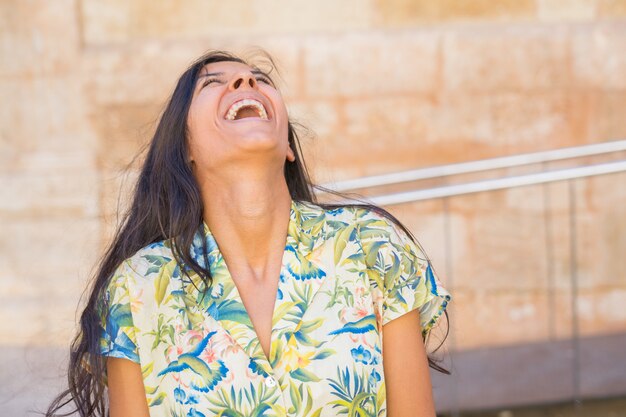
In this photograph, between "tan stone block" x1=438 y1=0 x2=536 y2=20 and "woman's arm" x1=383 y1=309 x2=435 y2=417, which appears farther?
"tan stone block" x1=438 y1=0 x2=536 y2=20

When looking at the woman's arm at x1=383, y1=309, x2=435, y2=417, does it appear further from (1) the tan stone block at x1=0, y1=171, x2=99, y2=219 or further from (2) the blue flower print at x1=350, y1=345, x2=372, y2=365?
(1) the tan stone block at x1=0, y1=171, x2=99, y2=219

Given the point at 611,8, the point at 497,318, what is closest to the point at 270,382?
the point at 497,318

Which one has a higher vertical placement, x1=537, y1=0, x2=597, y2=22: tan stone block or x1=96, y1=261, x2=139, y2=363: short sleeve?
x1=537, y1=0, x2=597, y2=22: tan stone block

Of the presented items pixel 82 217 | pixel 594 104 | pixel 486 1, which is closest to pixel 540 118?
pixel 594 104

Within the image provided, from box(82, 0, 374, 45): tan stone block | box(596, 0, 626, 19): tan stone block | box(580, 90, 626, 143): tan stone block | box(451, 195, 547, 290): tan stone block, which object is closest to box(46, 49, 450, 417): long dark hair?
box(451, 195, 547, 290): tan stone block

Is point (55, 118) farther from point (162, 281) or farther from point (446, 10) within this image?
point (162, 281)

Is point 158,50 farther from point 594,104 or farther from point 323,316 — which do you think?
point 323,316

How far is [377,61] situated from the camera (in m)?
6.09

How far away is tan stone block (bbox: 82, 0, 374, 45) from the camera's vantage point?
6102mm

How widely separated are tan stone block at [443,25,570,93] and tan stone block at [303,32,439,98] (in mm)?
121

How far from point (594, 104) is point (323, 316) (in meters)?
4.03

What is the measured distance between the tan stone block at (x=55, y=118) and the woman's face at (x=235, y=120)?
349 cm

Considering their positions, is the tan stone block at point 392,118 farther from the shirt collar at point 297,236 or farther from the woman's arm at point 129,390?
the woman's arm at point 129,390

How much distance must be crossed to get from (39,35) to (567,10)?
3076mm
